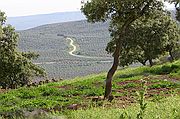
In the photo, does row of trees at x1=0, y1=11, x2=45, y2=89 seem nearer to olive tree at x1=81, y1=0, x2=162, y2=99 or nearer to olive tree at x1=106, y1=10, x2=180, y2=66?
olive tree at x1=106, y1=10, x2=180, y2=66

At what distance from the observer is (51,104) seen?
18828mm

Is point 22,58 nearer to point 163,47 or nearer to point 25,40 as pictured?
point 163,47

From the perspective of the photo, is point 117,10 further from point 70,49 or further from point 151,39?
point 70,49

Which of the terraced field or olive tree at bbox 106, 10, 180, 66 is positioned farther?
the terraced field

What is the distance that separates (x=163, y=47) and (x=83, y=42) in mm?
93849

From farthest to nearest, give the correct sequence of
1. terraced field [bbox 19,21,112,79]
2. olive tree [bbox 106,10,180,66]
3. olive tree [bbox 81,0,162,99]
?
terraced field [bbox 19,21,112,79], olive tree [bbox 106,10,180,66], olive tree [bbox 81,0,162,99]

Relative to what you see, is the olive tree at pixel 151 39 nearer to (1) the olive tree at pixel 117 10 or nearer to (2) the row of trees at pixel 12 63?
(2) the row of trees at pixel 12 63

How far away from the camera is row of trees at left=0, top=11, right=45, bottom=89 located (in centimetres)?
4225

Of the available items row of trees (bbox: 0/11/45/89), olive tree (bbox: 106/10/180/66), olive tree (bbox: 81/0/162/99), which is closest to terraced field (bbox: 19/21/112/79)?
olive tree (bbox: 106/10/180/66)

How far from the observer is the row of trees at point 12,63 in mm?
42250

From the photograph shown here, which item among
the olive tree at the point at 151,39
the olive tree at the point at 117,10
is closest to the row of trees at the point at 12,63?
the olive tree at the point at 151,39

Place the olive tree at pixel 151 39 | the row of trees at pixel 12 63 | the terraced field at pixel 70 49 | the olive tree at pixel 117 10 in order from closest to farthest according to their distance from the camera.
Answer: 1. the olive tree at pixel 117 10
2. the row of trees at pixel 12 63
3. the olive tree at pixel 151 39
4. the terraced field at pixel 70 49

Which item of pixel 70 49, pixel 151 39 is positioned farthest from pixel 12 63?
pixel 70 49

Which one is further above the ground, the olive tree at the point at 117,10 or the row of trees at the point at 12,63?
the olive tree at the point at 117,10
